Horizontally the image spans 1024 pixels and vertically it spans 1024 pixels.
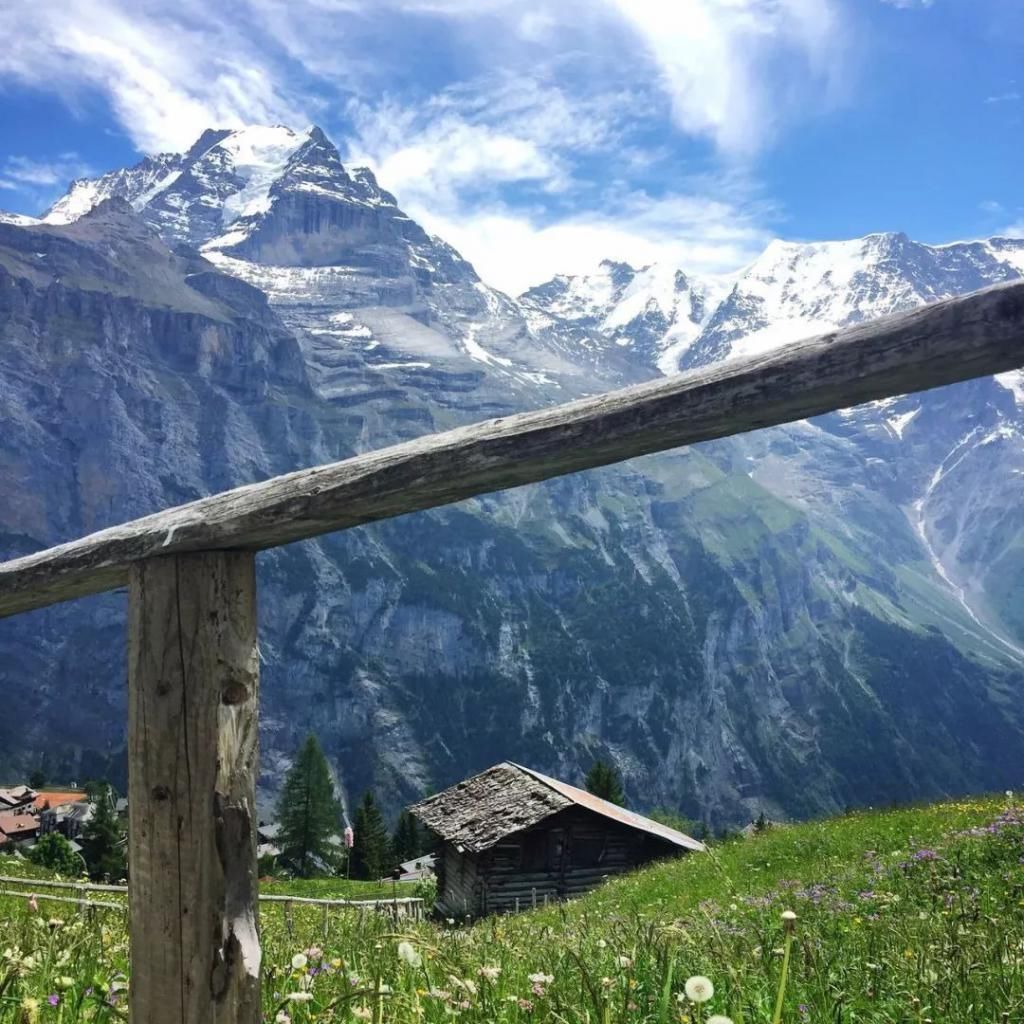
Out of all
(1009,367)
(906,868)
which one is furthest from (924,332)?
(906,868)

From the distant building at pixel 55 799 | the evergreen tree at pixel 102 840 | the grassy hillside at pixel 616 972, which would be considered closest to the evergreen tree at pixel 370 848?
the evergreen tree at pixel 102 840

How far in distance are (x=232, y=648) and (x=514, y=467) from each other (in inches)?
50.4

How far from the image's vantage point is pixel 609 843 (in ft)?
125

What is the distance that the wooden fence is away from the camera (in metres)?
2.88

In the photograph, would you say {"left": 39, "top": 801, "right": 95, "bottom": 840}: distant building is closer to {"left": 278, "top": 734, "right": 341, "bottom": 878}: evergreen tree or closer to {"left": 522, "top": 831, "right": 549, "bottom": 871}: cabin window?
{"left": 278, "top": 734, "right": 341, "bottom": 878}: evergreen tree

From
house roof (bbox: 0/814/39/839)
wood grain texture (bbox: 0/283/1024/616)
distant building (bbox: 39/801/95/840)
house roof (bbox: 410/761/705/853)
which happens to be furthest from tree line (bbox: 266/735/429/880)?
wood grain texture (bbox: 0/283/1024/616)

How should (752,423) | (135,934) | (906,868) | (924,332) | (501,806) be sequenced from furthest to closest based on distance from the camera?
1. (501,806)
2. (906,868)
3. (135,934)
4. (752,423)
5. (924,332)

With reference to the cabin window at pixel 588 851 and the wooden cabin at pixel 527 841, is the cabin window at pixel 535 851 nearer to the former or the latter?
the wooden cabin at pixel 527 841

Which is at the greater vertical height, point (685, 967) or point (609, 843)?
point (685, 967)

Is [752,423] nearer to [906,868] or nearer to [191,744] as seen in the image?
[191,744]

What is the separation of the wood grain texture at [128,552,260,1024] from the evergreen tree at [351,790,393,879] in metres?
59.6

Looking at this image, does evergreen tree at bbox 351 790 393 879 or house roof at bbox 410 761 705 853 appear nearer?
house roof at bbox 410 761 705 853

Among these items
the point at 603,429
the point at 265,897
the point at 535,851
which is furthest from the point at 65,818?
the point at 603,429

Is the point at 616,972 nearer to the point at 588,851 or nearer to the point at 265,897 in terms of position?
the point at 265,897
